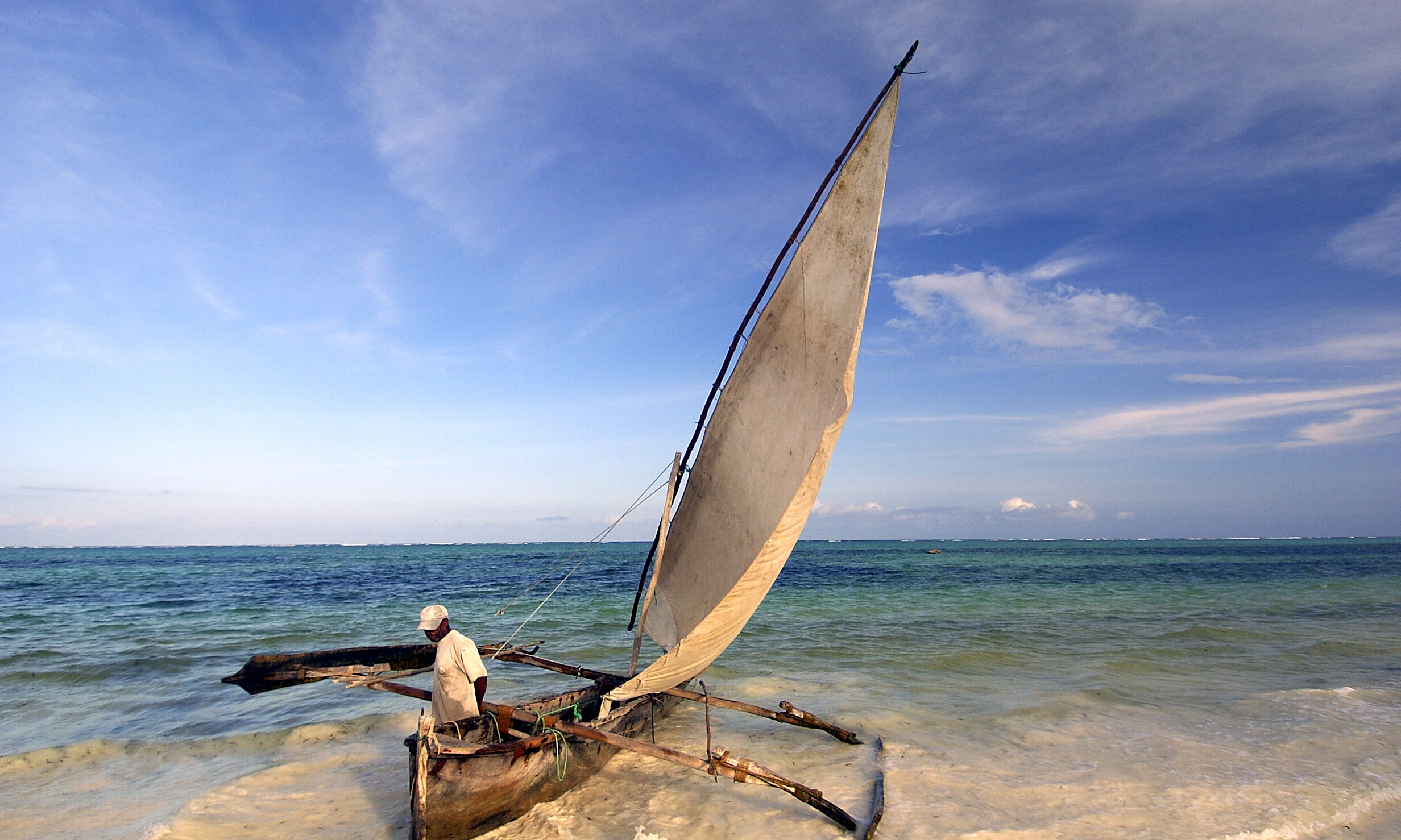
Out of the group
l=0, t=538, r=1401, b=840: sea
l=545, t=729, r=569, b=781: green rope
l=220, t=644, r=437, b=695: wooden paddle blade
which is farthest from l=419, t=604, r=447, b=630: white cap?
l=0, t=538, r=1401, b=840: sea

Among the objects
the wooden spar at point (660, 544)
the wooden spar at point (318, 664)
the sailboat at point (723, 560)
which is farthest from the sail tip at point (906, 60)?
the wooden spar at point (318, 664)

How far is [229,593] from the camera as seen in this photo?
2534 cm

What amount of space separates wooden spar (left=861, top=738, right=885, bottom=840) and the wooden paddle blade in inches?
165

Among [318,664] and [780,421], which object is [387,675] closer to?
[318,664]

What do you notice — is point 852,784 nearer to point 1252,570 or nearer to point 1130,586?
point 1130,586

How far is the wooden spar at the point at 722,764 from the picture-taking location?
5.41 m

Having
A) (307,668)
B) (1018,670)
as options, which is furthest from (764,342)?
(1018,670)

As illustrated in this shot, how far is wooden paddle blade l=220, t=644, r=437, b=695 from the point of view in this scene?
6789mm

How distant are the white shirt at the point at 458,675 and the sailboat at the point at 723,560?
0.67ft

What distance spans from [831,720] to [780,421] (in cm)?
423

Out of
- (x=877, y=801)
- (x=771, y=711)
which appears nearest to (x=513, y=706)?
(x=771, y=711)

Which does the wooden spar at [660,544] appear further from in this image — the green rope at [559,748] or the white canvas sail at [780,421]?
the green rope at [559,748]

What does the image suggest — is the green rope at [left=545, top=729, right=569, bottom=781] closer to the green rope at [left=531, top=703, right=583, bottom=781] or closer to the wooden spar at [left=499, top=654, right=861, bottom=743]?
the green rope at [left=531, top=703, right=583, bottom=781]

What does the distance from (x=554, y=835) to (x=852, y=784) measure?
277 cm
